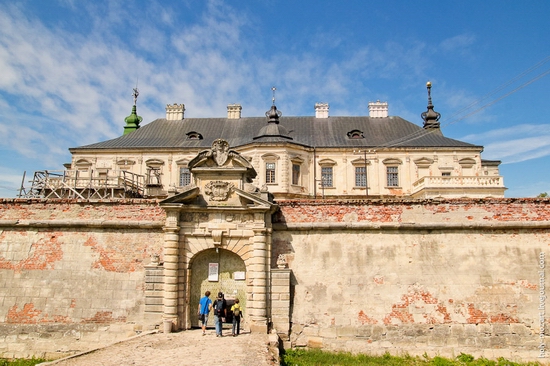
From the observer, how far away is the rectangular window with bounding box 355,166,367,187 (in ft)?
101

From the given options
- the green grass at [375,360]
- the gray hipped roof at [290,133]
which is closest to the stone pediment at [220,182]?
the green grass at [375,360]

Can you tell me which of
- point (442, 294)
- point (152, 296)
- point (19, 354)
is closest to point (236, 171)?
point (152, 296)

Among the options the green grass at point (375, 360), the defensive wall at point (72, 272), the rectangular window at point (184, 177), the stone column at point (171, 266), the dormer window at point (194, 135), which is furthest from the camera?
the dormer window at point (194, 135)

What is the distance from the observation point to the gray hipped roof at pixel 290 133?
1218 inches

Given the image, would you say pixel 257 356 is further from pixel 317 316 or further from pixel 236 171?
pixel 236 171

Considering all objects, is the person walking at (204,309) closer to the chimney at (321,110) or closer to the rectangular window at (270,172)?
the rectangular window at (270,172)

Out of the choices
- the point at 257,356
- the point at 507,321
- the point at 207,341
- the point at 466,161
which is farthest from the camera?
the point at 466,161

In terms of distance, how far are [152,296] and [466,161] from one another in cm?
2492

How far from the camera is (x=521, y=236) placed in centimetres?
1258

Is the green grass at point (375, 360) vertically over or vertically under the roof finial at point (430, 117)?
under

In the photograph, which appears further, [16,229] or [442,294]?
[16,229]

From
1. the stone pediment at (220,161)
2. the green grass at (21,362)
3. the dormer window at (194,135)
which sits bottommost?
the green grass at (21,362)

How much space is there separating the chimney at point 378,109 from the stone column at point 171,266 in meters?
25.5

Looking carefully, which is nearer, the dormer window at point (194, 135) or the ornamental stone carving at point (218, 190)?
the ornamental stone carving at point (218, 190)
